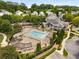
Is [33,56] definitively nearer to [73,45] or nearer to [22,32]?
[73,45]

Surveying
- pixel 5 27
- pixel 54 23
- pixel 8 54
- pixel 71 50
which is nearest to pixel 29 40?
pixel 5 27

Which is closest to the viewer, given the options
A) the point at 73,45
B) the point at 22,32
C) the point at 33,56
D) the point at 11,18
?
the point at 33,56

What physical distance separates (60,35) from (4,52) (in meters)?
6.74

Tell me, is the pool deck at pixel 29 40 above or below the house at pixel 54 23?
below

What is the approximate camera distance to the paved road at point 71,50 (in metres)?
13.2

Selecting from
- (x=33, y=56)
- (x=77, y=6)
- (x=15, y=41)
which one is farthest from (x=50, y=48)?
(x=77, y=6)

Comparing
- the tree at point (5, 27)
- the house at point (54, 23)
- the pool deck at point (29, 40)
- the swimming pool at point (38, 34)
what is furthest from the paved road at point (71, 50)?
the tree at point (5, 27)

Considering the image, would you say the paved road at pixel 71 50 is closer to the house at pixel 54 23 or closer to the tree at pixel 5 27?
the house at pixel 54 23

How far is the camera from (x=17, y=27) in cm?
2117

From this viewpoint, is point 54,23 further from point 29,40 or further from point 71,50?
point 71,50

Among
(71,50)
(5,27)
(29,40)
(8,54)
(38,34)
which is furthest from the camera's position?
(38,34)

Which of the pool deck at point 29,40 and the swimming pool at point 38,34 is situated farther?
the swimming pool at point 38,34

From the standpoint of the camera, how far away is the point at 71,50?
48.4 feet

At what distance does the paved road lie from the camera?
13236 mm
